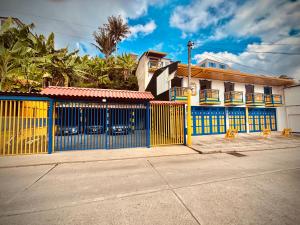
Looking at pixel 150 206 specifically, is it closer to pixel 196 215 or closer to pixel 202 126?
pixel 196 215

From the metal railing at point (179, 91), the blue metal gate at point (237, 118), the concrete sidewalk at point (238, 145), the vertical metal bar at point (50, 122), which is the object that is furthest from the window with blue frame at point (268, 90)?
the vertical metal bar at point (50, 122)

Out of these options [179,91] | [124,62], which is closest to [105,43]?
[124,62]

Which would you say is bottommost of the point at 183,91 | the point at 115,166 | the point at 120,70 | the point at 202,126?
the point at 115,166

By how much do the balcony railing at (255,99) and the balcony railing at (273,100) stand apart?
44.8 inches

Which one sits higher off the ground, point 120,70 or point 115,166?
point 120,70

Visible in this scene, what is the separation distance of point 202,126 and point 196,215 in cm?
1315

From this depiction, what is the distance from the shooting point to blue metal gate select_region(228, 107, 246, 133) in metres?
16.0

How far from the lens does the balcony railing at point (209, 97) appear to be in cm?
1438

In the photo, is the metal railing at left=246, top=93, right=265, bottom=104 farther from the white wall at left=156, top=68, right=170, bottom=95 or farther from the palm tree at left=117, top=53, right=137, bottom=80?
the palm tree at left=117, top=53, right=137, bottom=80

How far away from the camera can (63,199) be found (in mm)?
3133

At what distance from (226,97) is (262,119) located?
21.4ft

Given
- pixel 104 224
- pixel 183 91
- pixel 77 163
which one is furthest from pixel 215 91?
pixel 104 224

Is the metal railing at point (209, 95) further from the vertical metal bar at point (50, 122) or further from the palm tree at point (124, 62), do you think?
the palm tree at point (124, 62)

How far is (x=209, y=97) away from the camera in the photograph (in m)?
14.6
